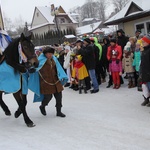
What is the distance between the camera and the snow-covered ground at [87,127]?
390 cm

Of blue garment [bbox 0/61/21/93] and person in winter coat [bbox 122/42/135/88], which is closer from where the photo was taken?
blue garment [bbox 0/61/21/93]

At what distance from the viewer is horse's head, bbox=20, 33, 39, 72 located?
466cm

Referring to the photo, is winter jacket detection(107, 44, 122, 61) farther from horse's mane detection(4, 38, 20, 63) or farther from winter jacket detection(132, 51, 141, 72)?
horse's mane detection(4, 38, 20, 63)

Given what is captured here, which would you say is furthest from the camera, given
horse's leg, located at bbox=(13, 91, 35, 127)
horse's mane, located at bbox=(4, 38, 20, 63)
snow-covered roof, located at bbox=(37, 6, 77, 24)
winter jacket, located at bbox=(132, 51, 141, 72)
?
snow-covered roof, located at bbox=(37, 6, 77, 24)

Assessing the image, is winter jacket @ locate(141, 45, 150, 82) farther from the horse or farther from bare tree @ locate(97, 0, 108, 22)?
bare tree @ locate(97, 0, 108, 22)

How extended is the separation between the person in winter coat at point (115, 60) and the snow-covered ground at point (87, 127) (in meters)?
1.17

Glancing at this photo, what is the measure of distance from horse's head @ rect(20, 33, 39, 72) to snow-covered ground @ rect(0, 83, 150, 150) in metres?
1.32

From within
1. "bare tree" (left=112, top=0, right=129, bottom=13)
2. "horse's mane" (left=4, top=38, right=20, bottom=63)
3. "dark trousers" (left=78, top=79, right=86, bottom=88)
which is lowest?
"dark trousers" (left=78, top=79, right=86, bottom=88)

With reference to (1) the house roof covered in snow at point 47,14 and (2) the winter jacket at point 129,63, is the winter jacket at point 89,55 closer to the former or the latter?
(2) the winter jacket at point 129,63

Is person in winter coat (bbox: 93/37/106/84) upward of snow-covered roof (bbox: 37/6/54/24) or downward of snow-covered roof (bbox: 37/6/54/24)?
downward

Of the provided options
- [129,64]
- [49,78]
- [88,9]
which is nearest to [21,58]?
[49,78]

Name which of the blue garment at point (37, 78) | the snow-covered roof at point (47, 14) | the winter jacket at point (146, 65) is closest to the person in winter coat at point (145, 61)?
the winter jacket at point (146, 65)

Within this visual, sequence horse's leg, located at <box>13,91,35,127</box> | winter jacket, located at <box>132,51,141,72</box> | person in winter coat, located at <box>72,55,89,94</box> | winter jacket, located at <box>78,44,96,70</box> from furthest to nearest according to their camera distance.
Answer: person in winter coat, located at <box>72,55,89,94</box> < winter jacket, located at <box>78,44,96,70</box> < winter jacket, located at <box>132,51,141,72</box> < horse's leg, located at <box>13,91,35,127</box>

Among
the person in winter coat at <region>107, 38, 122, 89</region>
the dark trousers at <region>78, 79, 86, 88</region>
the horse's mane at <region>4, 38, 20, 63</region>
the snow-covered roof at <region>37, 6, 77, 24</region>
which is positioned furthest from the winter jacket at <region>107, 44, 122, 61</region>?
the snow-covered roof at <region>37, 6, 77, 24</region>
